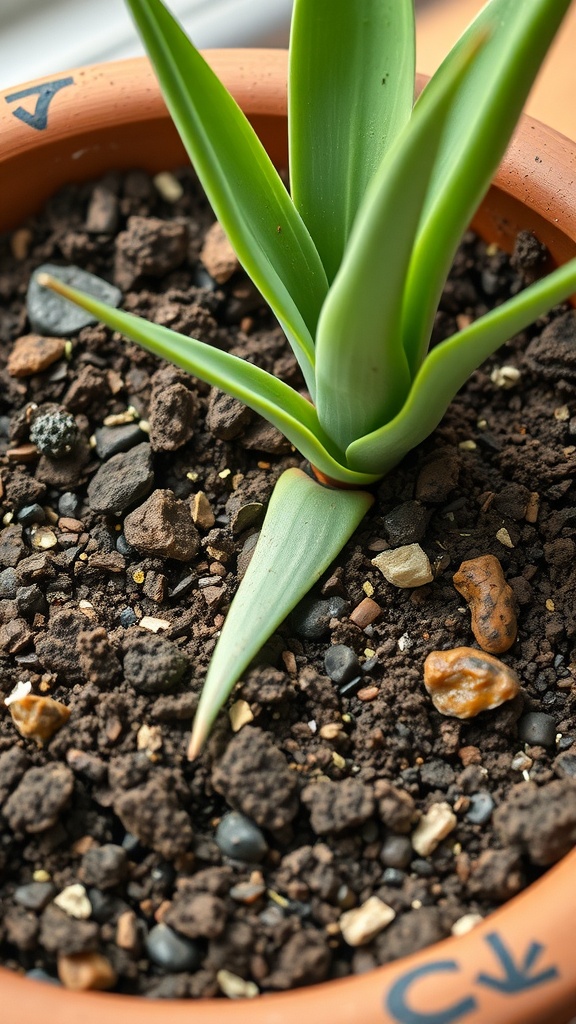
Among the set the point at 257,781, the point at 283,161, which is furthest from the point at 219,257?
the point at 257,781

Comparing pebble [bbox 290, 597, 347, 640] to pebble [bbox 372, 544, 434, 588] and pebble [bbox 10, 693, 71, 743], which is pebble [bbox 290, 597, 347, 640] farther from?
pebble [bbox 10, 693, 71, 743]

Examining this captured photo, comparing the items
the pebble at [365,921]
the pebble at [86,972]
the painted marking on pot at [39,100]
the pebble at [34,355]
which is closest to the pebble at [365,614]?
the pebble at [365,921]

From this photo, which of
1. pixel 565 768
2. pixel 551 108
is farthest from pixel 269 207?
pixel 551 108

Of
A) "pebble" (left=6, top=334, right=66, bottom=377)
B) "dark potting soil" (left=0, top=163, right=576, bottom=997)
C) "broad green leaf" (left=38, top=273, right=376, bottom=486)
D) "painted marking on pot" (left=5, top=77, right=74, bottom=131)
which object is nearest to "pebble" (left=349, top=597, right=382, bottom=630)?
"dark potting soil" (left=0, top=163, right=576, bottom=997)

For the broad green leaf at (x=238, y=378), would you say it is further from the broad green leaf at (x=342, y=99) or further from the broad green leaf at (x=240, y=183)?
the broad green leaf at (x=342, y=99)

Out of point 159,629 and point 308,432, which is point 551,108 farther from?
point 159,629
